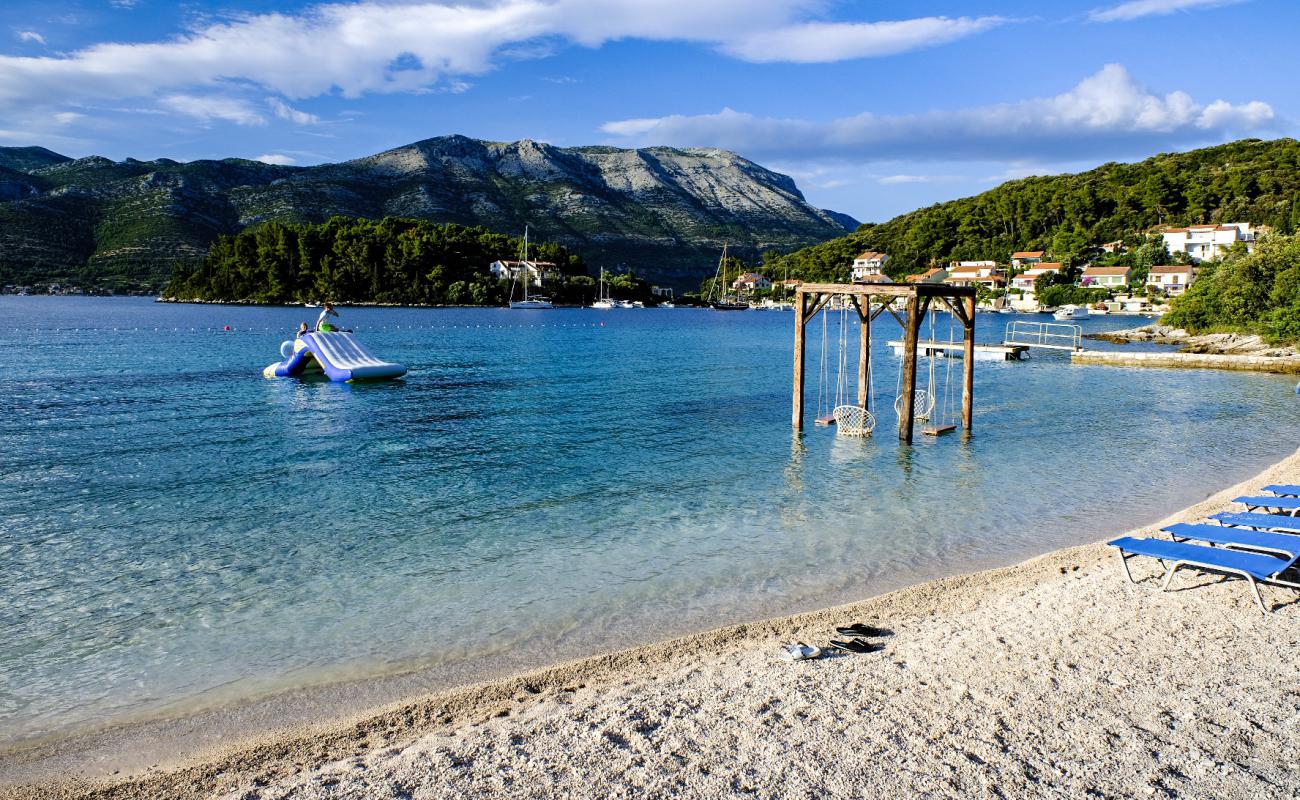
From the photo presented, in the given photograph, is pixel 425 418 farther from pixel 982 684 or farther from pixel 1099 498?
pixel 982 684

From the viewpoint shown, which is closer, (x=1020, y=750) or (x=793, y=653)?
(x=1020, y=750)

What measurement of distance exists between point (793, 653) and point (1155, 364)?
134ft

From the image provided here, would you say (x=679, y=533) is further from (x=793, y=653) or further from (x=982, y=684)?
(x=982, y=684)

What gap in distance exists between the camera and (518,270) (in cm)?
14888

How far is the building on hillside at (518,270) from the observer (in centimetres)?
14800

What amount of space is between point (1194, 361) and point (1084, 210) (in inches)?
4810

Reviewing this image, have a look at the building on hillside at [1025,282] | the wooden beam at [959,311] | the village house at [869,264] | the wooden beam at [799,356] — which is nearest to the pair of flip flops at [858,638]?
the wooden beam at [799,356]

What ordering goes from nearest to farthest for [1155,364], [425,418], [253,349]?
1. [425,418]
2. [1155,364]
3. [253,349]

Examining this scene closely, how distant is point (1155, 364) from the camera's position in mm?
40375

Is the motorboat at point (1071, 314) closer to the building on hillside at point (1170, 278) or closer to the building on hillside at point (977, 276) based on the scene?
the building on hillside at point (1170, 278)

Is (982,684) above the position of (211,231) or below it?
below

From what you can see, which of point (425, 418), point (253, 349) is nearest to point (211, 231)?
point (253, 349)

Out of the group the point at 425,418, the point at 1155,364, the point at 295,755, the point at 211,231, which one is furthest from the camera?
the point at 211,231

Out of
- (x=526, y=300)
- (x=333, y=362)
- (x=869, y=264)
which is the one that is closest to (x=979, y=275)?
(x=869, y=264)
